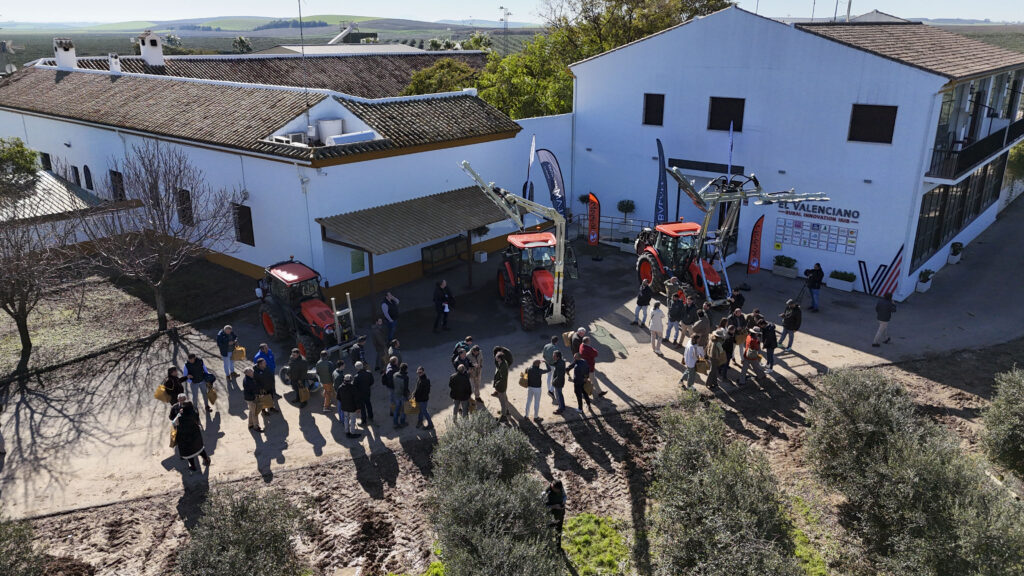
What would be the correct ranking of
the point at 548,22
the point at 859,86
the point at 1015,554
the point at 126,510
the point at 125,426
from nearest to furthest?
1. the point at 1015,554
2. the point at 126,510
3. the point at 125,426
4. the point at 859,86
5. the point at 548,22

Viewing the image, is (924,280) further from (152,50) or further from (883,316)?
(152,50)

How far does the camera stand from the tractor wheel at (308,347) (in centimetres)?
1521

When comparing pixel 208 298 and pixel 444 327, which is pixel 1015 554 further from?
pixel 208 298

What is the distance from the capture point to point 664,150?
77.3ft

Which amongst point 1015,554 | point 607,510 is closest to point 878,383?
point 1015,554

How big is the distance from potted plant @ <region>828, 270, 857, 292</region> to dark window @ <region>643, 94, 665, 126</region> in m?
7.54

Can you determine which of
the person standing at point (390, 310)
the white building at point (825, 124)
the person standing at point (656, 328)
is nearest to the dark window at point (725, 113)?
the white building at point (825, 124)

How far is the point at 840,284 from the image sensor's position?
20.4 metres

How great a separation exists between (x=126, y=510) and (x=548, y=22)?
98.6 ft

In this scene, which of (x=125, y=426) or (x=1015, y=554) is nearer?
(x=1015, y=554)

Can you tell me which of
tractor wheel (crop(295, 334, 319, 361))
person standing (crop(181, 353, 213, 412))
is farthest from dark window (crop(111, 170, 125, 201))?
person standing (crop(181, 353, 213, 412))

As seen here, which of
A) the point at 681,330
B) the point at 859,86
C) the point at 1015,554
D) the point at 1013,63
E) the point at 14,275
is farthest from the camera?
the point at 1013,63

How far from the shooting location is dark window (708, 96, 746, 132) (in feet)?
70.8

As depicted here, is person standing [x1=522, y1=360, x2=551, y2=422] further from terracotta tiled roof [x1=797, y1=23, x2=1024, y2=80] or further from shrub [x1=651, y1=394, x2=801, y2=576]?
terracotta tiled roof [x1=797, y1=23, x2=1024, y2=80]
